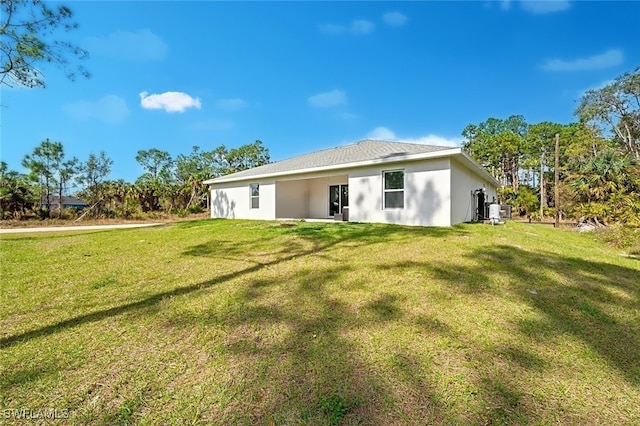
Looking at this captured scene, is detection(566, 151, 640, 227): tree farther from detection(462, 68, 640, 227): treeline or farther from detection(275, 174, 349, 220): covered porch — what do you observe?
detection(275, 174, 349, 220): covered porch

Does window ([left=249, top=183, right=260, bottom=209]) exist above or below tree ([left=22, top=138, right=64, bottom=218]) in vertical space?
below

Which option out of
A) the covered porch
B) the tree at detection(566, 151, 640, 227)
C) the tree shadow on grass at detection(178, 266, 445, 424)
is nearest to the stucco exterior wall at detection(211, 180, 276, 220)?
the covered porch

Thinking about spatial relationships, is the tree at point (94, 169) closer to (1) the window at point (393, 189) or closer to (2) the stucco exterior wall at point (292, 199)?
(2) the stucco exterior wall at point (292, 199)

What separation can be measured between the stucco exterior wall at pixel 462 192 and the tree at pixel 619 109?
2198 centimetres

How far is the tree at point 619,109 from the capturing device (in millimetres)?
24453

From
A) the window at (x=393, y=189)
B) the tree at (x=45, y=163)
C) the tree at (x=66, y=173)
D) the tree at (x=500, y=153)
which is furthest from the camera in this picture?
the tree at (x=500, y=153)

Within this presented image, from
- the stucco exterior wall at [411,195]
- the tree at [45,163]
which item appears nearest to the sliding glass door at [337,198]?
the stucco exterior wall at [411,195]

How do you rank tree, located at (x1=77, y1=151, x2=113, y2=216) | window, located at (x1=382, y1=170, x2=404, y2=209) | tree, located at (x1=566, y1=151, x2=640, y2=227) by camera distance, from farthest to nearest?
tree, located at (x1=77, y1=151, x2=113, y2=216) → tree, located at (x1=566, y1=151, x2=640, y2=227) → window, located at (x1=382, y1=170, x2=404, y2=209)

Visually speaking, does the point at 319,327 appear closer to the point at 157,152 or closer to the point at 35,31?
the point at 35,31

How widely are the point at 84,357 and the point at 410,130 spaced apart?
2616 centimetres

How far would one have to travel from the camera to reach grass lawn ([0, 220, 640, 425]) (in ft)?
6.63

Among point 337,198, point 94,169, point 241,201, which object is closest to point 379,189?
point 337,198

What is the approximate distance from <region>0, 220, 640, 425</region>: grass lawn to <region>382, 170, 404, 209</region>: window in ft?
17.3

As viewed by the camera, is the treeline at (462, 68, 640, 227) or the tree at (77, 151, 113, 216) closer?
the treeline at (462, 68, 640, 227)
